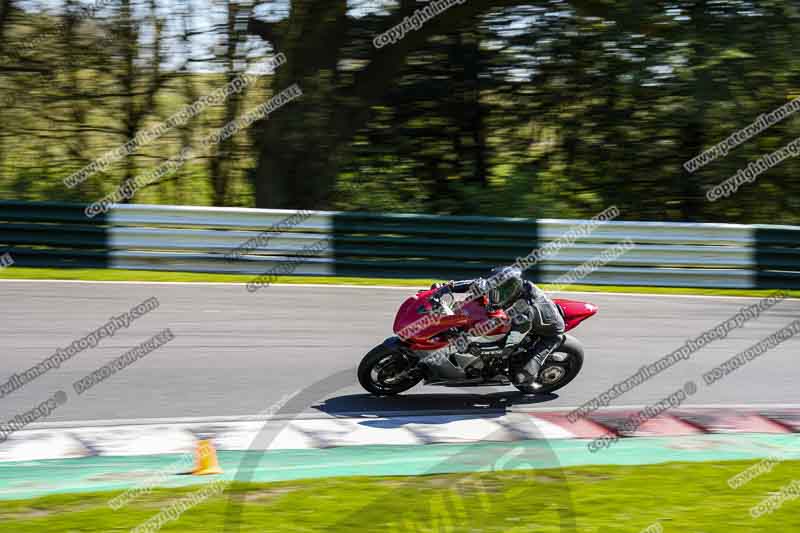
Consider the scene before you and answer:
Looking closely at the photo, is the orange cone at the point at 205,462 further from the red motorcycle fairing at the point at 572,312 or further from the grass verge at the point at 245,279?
the grass verge at the point at 245,279

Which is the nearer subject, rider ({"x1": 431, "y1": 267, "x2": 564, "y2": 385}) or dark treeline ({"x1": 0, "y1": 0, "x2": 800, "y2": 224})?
rider ({"x1": 431, "y1": 267, "x2": 564, "y2": 385})

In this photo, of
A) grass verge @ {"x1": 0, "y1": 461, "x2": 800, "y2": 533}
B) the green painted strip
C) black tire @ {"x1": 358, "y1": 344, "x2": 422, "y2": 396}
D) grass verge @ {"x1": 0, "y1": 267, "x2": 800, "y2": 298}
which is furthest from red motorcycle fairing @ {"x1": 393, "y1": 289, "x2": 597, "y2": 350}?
grass verge @ {"x1": 0, "y1": 267, "x2": 800, "y2": 298}

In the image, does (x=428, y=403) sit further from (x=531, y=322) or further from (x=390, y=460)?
(x=390, y=460)

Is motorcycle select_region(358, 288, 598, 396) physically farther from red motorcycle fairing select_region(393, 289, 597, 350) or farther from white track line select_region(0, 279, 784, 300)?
white track line select_region(0, 279, 784, 300)

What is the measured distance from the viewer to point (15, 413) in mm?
8211

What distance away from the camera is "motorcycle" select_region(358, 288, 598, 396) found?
28.3 feet

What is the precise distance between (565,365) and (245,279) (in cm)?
599

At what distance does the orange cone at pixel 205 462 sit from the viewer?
7.01m

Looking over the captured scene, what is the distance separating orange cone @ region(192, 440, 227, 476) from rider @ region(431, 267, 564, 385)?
101 inches

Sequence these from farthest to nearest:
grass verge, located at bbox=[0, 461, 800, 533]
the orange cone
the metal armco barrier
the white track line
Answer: the metal armco barrier < the white track line < the orange cone < grass verge, located at bbox=[0, 461, 800, 533]

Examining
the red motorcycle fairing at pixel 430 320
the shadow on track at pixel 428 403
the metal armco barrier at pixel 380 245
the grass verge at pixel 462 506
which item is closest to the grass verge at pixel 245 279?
the metal armco barrier at pixel 380 245

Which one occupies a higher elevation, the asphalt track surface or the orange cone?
the orange cone

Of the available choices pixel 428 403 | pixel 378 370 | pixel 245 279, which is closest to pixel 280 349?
pixel 378 370

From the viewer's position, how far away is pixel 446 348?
8711 mm
